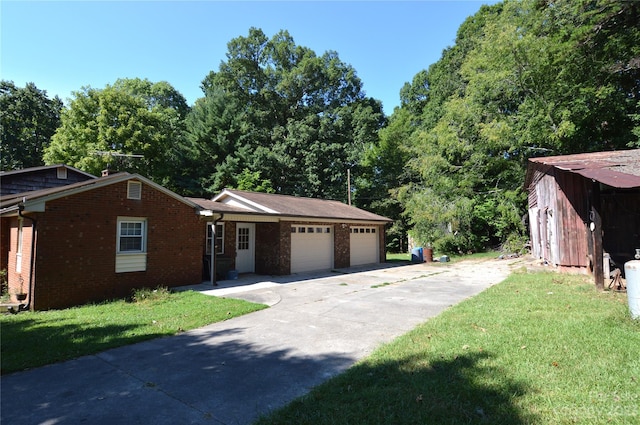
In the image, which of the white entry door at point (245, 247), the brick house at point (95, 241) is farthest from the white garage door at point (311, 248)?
the brick house at point (95, 241)

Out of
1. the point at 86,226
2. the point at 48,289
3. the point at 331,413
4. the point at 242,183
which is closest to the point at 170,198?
the point at 86,226

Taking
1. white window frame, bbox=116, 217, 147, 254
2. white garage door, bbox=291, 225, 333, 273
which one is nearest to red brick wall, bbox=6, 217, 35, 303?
white window frame, bbox=116, 217, 147, 254

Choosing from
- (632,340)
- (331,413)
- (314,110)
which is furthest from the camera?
(314,110)

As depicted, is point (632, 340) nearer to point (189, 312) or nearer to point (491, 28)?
point (189, 312)

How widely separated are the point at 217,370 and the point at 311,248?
11232 millimetres

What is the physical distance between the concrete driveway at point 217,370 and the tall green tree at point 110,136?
74.8 ft

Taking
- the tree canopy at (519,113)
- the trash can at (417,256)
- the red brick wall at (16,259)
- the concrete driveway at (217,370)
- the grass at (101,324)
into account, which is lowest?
the concrete driveway at (217,370)

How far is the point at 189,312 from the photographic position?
24.9 ft

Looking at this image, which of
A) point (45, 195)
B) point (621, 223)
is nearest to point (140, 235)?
point (45, 195)

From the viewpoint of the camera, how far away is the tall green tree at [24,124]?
102 ft

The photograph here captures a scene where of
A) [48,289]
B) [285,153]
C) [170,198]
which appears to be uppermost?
[285,153]

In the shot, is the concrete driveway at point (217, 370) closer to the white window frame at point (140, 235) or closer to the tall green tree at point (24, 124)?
the white window frame at point (140, 235)

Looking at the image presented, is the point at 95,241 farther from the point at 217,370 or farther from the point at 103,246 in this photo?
the point at 217,370

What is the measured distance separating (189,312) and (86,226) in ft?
12.5
